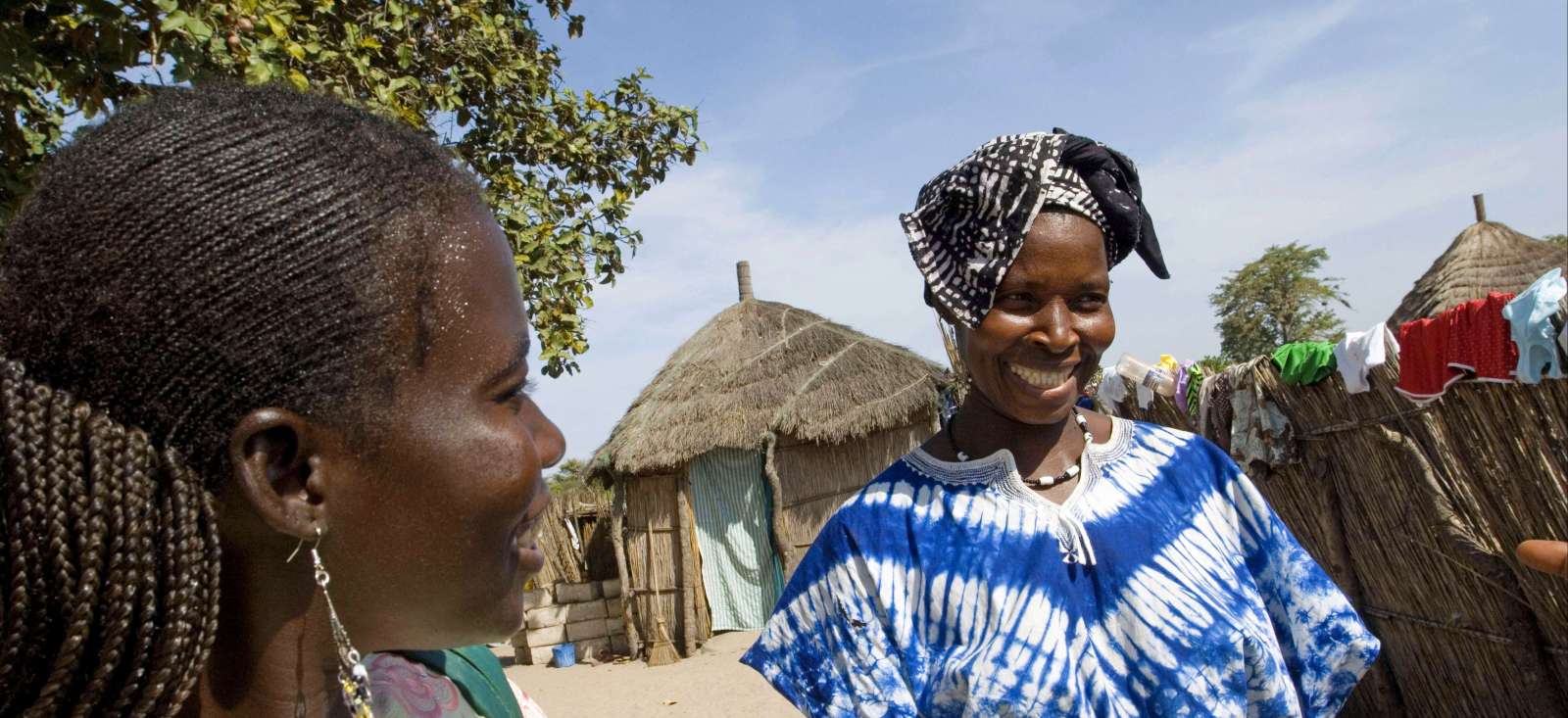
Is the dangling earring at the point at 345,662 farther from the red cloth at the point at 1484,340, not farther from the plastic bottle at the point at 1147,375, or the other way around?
the plastic bottle at the point at 1147,375

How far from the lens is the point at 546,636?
539 inches

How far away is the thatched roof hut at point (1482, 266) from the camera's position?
16.2 m

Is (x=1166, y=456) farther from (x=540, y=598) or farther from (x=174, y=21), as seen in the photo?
(x=540, y=598)

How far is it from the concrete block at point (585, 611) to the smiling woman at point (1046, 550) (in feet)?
40.2

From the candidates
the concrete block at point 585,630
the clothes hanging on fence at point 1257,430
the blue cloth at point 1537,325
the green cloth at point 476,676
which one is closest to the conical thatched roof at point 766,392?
the concrete block at point 585,630

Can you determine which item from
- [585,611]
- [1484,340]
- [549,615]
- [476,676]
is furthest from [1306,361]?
[549,615]

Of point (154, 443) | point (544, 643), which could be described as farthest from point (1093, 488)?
point (544, 643)

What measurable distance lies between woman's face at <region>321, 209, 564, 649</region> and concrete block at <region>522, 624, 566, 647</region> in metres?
13.0

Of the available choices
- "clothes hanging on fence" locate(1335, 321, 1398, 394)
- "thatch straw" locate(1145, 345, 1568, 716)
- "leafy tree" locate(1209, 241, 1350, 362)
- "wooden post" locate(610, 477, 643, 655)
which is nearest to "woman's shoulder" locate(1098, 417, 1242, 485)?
"thatch straw" locate(1145, 345, 1568, 716)

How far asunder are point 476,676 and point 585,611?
12917mm

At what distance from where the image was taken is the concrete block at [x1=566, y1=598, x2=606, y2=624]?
1387cm

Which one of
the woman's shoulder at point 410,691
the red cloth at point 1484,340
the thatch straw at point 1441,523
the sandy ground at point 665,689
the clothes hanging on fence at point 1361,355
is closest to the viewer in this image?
the woman's shoulder at point 410,691

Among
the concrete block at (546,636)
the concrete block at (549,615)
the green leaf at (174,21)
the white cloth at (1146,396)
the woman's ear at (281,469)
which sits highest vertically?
the green leaf at (174,21)

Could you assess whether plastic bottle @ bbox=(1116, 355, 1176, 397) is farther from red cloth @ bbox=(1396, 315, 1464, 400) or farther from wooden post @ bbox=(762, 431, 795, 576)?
wooden post @ bbox=(762, 431, 795, 576)
